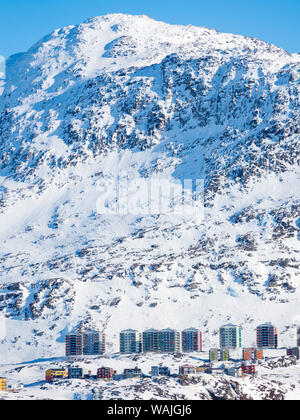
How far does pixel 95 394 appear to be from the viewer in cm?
19150
